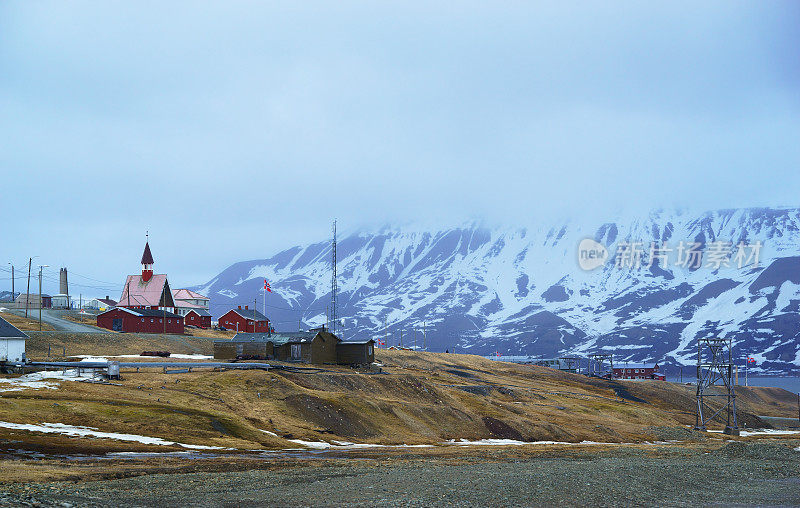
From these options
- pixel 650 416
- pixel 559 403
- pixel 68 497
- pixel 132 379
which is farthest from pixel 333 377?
pixel 68 497

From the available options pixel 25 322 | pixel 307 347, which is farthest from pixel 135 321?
pixel 307 347

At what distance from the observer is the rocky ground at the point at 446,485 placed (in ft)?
114

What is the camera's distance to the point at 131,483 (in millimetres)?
38344

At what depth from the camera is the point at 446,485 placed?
40.5 meters

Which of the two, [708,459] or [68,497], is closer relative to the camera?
[68,497]

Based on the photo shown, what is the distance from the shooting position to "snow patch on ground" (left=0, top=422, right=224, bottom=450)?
184 ft

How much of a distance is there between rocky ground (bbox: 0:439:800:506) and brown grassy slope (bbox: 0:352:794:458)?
51.4 ft

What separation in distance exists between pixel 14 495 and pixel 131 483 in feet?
22.3

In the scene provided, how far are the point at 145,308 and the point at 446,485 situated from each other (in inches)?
5354

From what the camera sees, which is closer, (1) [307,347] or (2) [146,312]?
(1) [307,347]

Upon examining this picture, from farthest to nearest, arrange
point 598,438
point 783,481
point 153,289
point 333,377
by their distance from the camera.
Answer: point 153,289
point 333,377
point 598,438
point 783,481

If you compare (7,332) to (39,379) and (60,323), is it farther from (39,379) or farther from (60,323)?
(60,323)

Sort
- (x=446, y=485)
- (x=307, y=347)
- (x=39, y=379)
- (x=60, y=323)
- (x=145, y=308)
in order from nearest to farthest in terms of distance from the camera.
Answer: (x=446, y=485) → (x=39, y=379) → (x=307, y=347) → (x=60, y=323) → (x=145, y=308)

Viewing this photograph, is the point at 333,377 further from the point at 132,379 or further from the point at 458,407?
the point at 132,379
